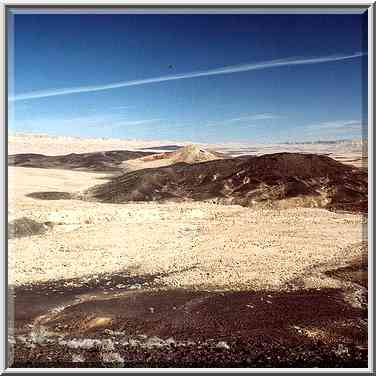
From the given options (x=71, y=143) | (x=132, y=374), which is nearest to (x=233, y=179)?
(x=71, y=143)

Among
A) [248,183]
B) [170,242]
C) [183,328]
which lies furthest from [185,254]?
[248,183]

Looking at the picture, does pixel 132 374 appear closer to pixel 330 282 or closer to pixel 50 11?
pixel 330 282

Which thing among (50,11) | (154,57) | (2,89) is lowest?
(2,89)

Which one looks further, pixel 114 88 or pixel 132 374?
pixel 114 88

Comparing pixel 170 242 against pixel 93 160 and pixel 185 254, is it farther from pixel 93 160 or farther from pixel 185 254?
pixel 93 160

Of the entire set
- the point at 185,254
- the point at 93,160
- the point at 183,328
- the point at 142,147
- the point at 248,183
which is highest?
the point at 142,147

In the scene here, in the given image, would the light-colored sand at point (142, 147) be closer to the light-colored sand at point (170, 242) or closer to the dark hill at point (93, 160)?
the dark hill at point (93, 160)
